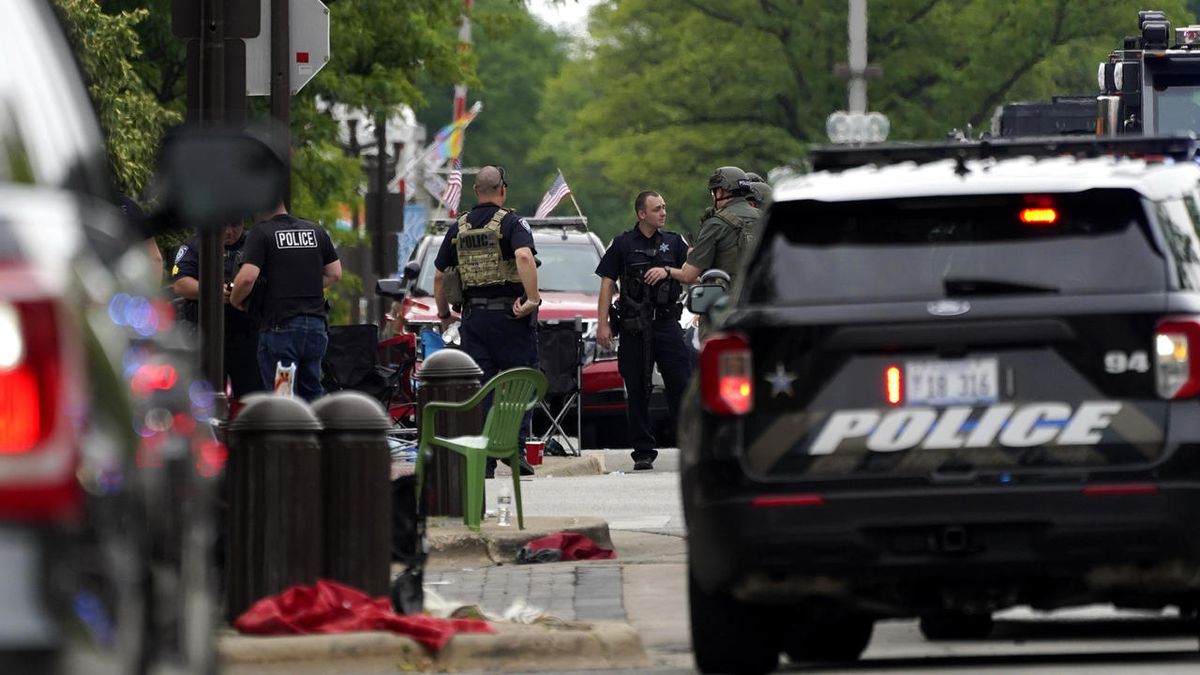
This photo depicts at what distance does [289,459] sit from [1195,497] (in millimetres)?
3344

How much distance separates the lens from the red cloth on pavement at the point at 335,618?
982cm

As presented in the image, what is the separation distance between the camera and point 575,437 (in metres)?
23.7

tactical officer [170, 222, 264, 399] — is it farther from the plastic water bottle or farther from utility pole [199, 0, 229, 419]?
utility pole [199, 0, 229, 419]

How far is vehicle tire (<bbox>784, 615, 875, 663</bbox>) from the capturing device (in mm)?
9859

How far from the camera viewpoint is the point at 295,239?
1684 centimetres

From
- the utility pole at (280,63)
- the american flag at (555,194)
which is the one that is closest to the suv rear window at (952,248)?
the utility pole at (280,63)

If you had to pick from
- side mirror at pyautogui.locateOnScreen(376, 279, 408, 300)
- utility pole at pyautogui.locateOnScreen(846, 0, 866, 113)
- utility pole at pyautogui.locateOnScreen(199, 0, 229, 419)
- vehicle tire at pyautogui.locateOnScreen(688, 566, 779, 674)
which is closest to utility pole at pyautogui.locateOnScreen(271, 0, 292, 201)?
side mirror at pyautogui.locateOnScreen(376, 279, 408, 300)

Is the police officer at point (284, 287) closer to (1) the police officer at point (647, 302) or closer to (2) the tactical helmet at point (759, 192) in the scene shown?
(1) the police officer at point (647, 302)

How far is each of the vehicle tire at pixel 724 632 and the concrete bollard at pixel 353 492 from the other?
174 cm

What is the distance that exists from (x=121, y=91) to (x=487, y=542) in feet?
44.2

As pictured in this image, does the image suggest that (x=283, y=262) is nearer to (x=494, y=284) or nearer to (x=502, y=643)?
(x=494, y=284)

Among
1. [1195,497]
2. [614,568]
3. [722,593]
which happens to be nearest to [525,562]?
[614,568]

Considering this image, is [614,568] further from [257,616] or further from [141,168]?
[141,168]

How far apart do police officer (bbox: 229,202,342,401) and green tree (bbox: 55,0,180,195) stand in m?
7.21
